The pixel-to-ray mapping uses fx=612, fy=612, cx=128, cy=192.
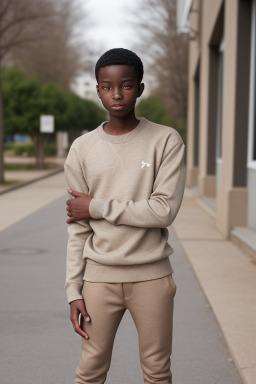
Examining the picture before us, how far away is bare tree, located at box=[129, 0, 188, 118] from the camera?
38.6 m

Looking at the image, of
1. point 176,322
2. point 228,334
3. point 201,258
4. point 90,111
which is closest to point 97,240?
point 228,334

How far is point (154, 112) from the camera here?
62.8 metres

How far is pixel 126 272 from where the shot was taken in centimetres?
258

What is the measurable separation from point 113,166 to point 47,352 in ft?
8.31

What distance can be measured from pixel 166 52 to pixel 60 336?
36351 millimetres

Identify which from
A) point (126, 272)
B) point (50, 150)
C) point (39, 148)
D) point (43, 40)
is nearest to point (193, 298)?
point (126, 272)

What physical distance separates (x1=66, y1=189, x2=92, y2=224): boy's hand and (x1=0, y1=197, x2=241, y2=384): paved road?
5.98 ft

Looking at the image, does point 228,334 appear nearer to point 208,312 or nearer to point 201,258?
point 208,312

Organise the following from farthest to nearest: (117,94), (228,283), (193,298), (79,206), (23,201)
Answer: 1. (23,201)
2. (228,283)
3. (193,298)
4. (79,206)
5. (117,94)

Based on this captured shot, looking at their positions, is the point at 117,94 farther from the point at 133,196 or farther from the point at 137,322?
the point at 137,322

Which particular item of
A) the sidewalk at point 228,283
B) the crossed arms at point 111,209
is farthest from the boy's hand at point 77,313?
the sidewalk at point 228,283

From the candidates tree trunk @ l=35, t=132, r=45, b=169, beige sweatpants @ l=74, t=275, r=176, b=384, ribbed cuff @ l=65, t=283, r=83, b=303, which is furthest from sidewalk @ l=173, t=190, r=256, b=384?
tree trunk @ l=35, t=132, r=45, b=169

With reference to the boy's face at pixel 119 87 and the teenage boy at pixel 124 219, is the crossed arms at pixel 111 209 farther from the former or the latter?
the boy's face at pixel 119 87

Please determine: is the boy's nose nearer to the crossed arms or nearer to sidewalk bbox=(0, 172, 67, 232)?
the crossed arms
